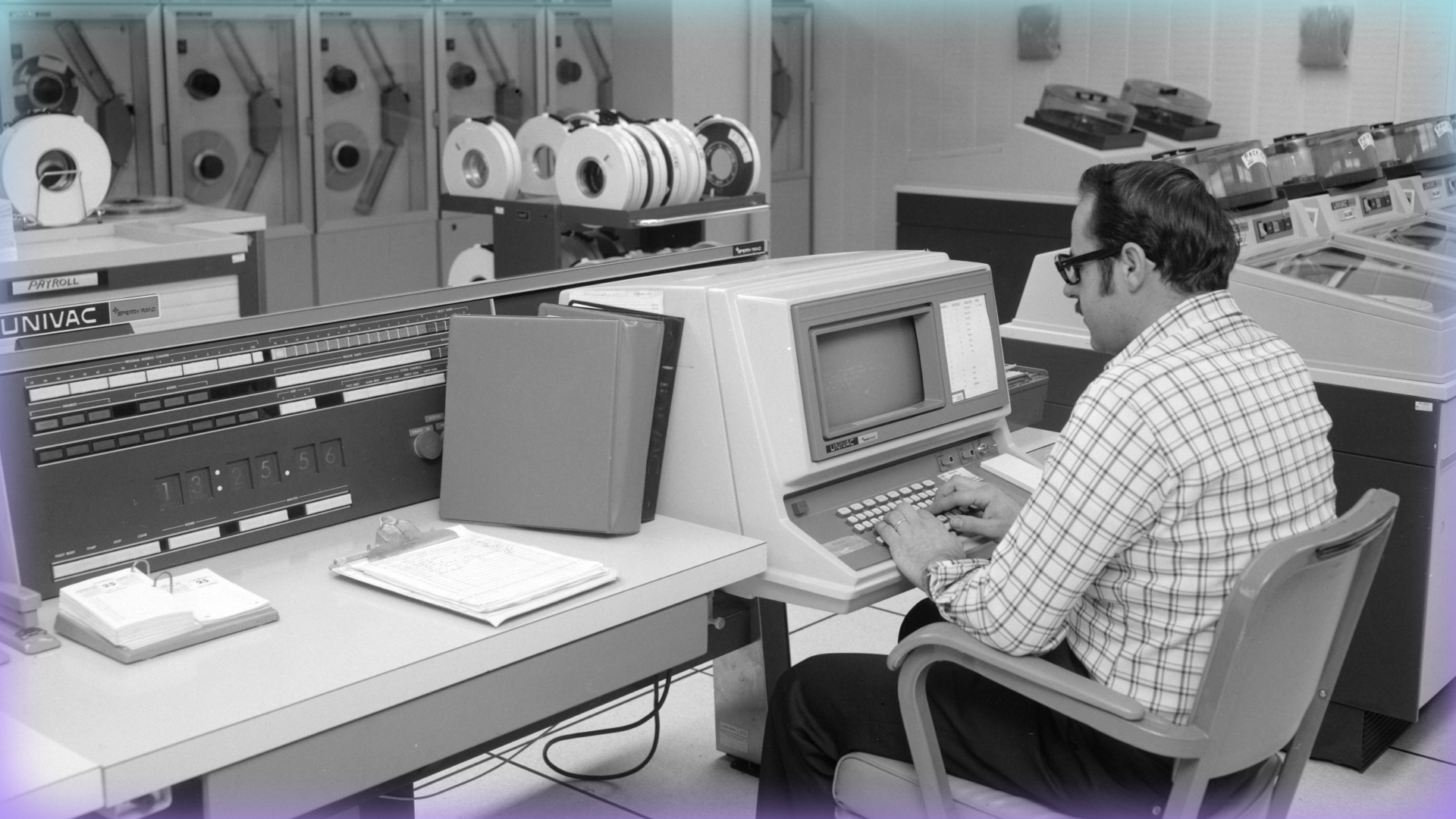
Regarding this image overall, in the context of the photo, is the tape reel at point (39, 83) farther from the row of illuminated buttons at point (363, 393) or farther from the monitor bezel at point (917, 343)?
the monitor bezel at point (917, 343)

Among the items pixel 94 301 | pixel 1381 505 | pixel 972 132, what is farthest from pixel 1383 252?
pixel 972 132

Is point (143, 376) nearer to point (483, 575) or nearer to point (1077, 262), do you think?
point (483, 575)

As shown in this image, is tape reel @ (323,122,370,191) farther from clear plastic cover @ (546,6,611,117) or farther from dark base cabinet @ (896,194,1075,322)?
dark base cabinet @ (896,194,1075,322)

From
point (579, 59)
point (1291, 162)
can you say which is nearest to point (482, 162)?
point (579, 59)

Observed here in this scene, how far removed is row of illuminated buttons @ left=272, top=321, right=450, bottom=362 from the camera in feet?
7.14

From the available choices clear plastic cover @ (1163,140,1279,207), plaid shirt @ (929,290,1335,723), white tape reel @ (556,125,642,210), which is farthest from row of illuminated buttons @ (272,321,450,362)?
white tape reel @ (556,125,642,210)

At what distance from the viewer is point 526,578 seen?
1.93 m

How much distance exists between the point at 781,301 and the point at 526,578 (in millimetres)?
593

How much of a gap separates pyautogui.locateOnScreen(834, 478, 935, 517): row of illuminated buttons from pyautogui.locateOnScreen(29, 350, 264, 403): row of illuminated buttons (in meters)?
0.94

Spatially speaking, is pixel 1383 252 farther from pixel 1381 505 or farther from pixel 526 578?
pixel 526 578

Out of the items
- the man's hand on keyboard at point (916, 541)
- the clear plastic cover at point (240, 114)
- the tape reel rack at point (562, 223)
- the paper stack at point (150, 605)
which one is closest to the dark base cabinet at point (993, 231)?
the tape reel rack at point (562, 223)

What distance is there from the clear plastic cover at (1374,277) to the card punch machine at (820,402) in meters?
1.14

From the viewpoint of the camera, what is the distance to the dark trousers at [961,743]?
Result: 182cm

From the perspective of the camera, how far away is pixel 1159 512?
5.65 feet
